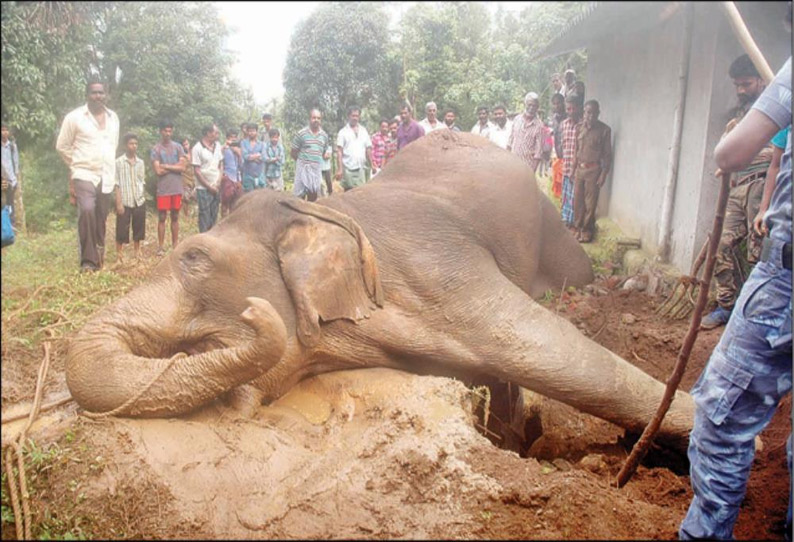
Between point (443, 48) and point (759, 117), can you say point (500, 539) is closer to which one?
point (759, 117)

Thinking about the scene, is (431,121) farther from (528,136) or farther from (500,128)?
(528,136)

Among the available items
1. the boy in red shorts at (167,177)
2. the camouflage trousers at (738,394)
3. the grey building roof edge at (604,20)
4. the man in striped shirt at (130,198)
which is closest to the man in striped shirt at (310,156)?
the boy in red shorts at (167,177)

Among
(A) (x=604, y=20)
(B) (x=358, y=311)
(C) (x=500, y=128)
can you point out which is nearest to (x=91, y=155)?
(B) (x=358, y=311)

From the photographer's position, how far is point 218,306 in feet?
10.9

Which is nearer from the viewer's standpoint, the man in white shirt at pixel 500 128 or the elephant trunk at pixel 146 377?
the elephant trunk at pixel 146 377

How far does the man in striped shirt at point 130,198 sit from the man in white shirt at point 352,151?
2.66 feet

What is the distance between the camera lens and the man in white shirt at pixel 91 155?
8.25 feet

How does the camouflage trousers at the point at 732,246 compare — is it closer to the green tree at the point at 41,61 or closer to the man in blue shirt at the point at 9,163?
the green tree at the point at 41,61

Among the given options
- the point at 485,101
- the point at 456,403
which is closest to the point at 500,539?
the point at 456,403

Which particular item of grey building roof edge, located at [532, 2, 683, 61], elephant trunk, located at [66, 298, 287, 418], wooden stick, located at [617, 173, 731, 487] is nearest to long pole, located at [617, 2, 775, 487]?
wooden stick, located at [617, 173, 731, 487]

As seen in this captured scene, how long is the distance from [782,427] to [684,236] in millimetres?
1072

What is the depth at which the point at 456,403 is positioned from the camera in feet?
10.5

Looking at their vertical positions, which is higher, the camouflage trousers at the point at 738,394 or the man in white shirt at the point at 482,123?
the man in white shirt at the point at 482,123

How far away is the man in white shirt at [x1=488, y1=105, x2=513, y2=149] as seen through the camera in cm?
351
